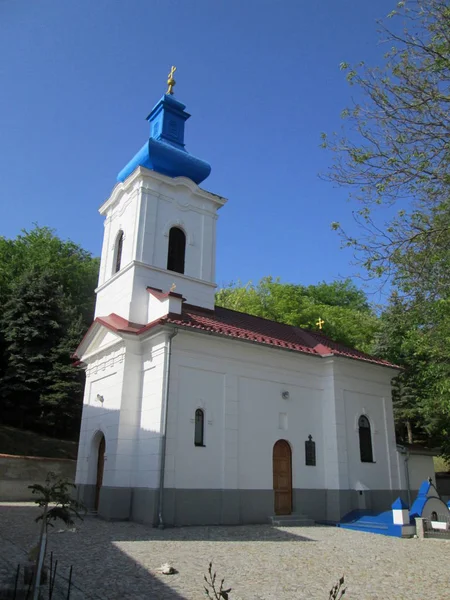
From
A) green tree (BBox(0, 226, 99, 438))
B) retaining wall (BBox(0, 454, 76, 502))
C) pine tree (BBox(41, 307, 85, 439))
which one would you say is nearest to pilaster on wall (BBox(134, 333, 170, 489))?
retaining wall (BBox(0, 454, 76, 502))

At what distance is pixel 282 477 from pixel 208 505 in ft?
10.6

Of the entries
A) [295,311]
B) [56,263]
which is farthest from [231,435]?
[56,263]

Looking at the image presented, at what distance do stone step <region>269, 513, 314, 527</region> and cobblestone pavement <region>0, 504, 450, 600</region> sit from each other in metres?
1.70

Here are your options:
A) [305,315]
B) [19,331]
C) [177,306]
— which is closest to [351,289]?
[305,315]

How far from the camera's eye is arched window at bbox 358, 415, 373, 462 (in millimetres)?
19078

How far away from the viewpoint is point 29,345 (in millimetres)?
28828

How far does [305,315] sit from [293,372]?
2248 cm

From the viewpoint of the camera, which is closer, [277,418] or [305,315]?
[277,418]

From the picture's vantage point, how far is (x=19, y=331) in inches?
1139

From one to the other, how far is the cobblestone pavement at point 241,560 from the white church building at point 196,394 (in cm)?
169

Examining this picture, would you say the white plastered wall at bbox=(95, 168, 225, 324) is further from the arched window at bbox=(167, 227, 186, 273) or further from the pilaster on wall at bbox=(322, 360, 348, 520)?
the pilaster on wall at bbox=(322, 360, 348, 520)

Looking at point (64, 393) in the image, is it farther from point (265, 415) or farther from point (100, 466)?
point (265, 415)

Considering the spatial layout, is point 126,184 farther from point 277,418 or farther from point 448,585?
point 448,585

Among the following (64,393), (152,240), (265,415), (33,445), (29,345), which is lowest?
(33,445)
